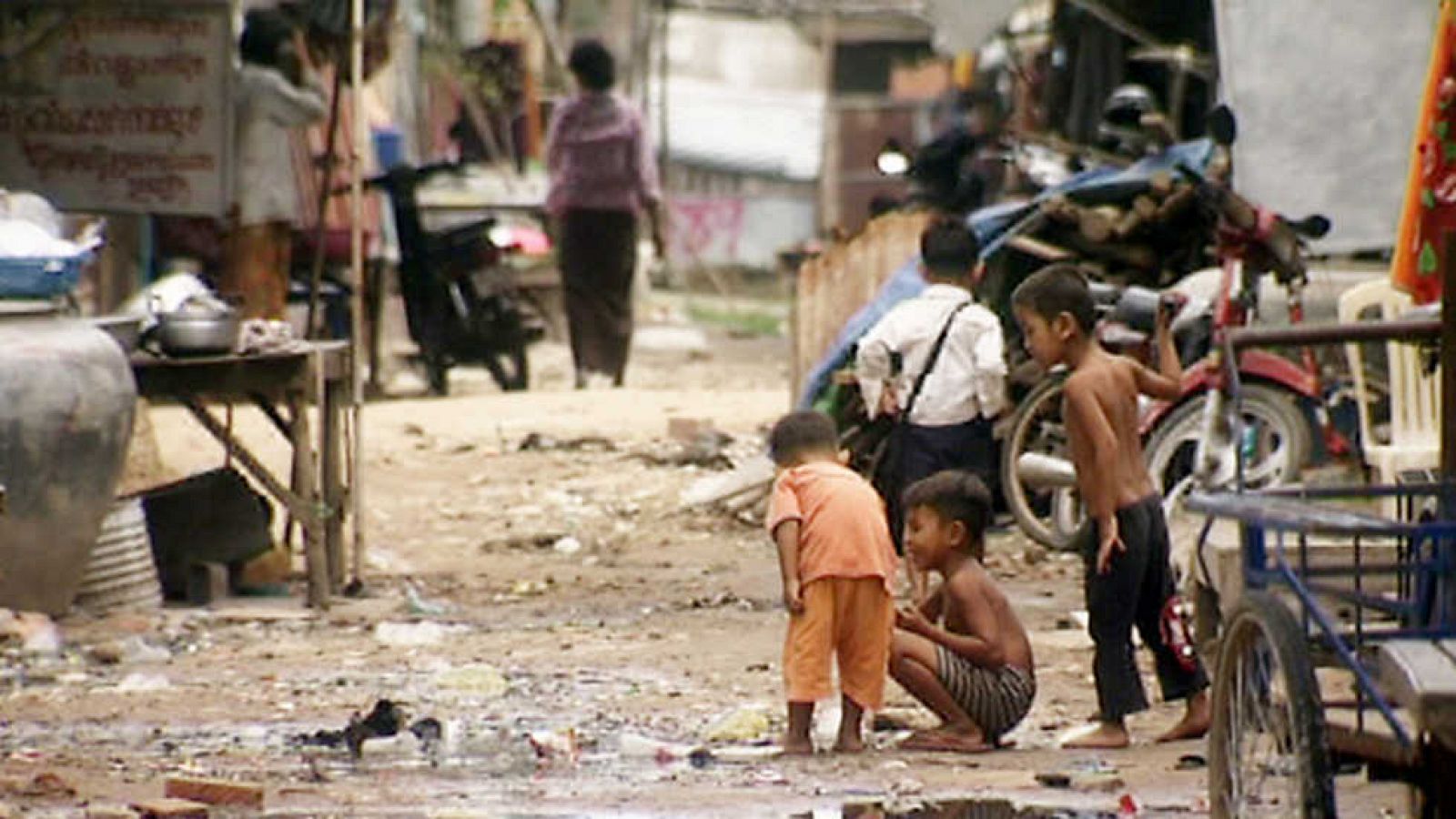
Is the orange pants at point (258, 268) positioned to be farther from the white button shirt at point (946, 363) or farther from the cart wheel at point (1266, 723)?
the cart wheel at point (1266, 723)

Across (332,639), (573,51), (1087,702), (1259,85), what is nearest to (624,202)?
(573,51)

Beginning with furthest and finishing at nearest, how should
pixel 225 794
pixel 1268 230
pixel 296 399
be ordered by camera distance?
pixel 1268 230
pixel 296 399
pixel 225 794

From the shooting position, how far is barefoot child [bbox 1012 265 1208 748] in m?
9.09

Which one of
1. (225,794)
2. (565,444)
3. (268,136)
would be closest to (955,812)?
(225,794)

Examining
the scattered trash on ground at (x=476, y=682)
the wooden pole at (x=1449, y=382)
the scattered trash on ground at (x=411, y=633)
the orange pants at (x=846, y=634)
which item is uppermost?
the wooden pole at (x=1449, y=382)

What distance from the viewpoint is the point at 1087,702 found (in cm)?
1000

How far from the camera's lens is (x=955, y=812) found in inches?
315

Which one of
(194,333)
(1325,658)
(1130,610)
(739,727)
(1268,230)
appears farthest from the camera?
(1268,230)

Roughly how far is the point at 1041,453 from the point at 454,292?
764cm

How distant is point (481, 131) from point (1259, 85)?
682 inches

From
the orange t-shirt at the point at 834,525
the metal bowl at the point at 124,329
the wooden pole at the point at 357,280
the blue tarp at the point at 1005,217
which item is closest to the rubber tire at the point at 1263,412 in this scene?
the blue tarp at the point at 1005,217

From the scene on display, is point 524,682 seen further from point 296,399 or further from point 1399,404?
point 1399,404

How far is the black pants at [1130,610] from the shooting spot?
9.09 meters

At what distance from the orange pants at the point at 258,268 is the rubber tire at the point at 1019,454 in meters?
5.89
